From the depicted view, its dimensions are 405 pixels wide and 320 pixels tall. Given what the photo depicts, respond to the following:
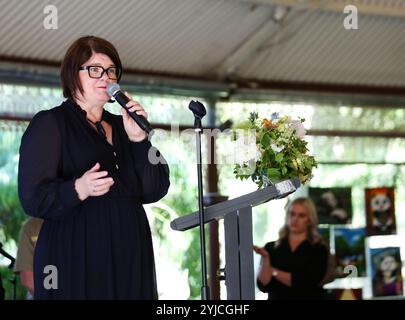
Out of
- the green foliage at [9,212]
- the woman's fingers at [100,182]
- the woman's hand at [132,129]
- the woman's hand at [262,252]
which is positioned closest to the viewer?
the woman's fingers at [100,182]

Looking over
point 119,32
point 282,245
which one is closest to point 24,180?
point 282,245

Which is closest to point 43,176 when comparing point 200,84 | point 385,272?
point 200,84

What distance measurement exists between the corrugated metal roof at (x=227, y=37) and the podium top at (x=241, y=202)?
3.61 m

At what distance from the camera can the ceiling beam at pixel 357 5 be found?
21.0ft

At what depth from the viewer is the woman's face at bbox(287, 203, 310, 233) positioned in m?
5.50

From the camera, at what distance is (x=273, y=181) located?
107 inches

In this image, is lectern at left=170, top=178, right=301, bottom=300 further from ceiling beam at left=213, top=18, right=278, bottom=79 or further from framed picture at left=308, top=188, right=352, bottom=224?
framed picture at left=308, top=188, right=352, bottom=224

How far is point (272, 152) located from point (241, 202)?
329mm

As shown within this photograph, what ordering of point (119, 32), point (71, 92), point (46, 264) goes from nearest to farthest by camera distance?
1. point (46, 264)
2. point (71, 92)
3. point (119, 32)

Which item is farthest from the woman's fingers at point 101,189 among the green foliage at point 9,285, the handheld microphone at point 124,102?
the green foliage at point 9,285

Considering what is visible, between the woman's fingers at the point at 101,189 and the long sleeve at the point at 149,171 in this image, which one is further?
the long sleeve at the point at 149,171

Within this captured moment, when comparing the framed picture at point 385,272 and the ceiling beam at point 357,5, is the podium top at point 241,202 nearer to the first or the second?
the ceiling beam at point 357,5

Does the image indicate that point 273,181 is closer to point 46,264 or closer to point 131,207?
point 131,207

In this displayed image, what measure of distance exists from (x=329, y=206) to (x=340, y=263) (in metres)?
0.53
